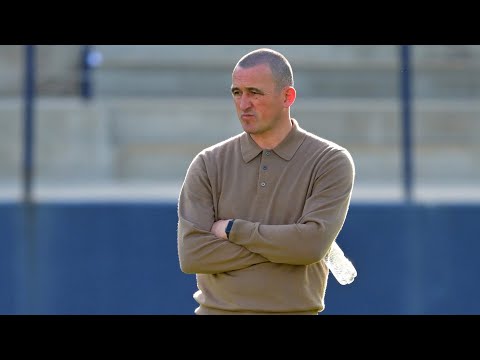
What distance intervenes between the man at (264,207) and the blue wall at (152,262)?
Answer: 104 inches

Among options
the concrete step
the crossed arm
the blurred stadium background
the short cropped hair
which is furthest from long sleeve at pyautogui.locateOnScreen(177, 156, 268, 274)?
the concrete step

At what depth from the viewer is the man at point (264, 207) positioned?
11.5ft

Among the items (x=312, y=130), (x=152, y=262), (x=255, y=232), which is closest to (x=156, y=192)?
(x=152, y=262)

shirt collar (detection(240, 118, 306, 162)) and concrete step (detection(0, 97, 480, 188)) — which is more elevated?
concrete step (detection(0, 97, 480, 188))

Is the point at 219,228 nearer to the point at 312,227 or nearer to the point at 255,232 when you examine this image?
the point at 255,232

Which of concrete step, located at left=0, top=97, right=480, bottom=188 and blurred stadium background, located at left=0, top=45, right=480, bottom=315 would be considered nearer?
blurred stadium background, located at left=0, top=45, right=480, bottom=315

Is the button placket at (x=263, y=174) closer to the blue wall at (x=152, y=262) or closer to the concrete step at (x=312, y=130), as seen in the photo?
the blue wall at (x=152, y=262)

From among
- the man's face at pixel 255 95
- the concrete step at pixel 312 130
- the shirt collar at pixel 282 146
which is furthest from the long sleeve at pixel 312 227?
the concrete step at pixel 312 130

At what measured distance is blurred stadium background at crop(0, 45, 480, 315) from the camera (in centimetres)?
625

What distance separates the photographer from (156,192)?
6.73 m

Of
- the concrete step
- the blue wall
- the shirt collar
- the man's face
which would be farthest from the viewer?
the concrete step

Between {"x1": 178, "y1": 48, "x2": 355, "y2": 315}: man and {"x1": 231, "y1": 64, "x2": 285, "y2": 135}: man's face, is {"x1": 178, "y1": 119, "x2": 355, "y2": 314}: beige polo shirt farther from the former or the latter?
{"x1": 231, "y1": 64, "x2": 285, "y2": 135}: man's face

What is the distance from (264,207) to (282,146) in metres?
0.21

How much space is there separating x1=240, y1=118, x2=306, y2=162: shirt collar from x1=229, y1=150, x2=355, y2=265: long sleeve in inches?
4.4
